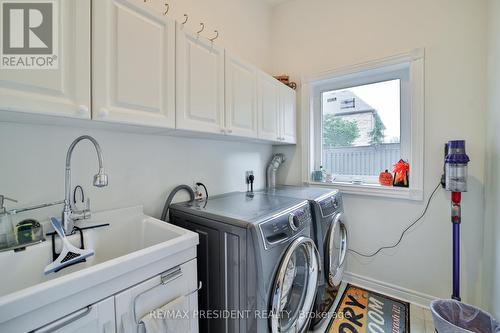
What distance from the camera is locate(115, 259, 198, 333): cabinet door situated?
0.78 m

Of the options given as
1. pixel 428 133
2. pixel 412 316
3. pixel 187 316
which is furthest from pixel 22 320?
pixel 428 133

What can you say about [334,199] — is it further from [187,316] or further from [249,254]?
[187,316]

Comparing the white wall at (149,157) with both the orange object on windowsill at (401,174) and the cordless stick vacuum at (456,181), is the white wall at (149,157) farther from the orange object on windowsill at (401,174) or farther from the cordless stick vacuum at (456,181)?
the cordless stick vacuum at (456,181)

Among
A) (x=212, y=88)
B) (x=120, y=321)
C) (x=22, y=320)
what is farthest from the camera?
(x=212, y=88)

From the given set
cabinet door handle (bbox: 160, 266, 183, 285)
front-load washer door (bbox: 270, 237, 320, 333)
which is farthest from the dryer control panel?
cabinet door handle (bbox: 160, 266, 183, 285)

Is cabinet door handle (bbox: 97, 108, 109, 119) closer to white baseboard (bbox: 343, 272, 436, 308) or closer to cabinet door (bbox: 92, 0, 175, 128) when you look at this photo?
cabinet door (bbox: 92, 0, 175, 128)

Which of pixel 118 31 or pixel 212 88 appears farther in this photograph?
pixel 212 88

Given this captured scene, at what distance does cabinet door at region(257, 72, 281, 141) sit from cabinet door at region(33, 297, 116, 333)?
1.52 meters

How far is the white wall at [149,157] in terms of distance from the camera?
0.98m

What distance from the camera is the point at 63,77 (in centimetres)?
82

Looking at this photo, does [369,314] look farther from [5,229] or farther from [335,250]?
[5,229]

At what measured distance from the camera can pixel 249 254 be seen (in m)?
1.01

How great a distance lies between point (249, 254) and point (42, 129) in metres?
1.18

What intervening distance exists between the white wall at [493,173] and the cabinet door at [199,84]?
72.9 inches
